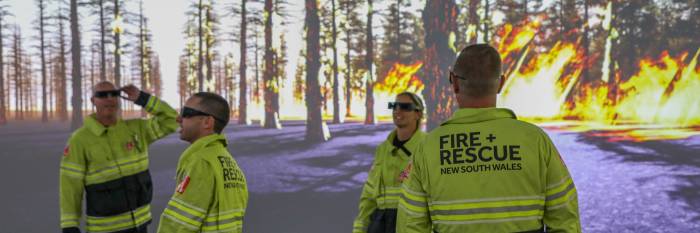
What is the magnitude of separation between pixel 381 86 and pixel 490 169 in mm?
7894

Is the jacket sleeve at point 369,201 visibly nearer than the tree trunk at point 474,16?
Yes

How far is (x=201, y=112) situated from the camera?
194 cm

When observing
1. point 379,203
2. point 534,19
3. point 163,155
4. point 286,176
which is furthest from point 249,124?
point 379,203

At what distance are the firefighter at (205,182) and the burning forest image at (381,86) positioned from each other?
4158 mm

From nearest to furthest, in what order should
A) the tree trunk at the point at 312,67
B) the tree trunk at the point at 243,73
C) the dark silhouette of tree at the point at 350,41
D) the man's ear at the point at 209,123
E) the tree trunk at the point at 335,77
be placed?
the man's ear at the point at 209,123, the tree trunk at the point at 312,67, the dark silhouette of tree at the point at 350,41, the tree trunk at the point at 335,77, the tree trunk at the point at 243,73

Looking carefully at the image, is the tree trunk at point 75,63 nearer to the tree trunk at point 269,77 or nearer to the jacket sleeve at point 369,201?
the tree trunk at point 269,77

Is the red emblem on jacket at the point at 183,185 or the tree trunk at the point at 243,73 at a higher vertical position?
the tree trunk at the point at 243,73

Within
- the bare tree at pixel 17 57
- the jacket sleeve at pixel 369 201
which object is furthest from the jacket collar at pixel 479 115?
the bare tree at pixel 17 57

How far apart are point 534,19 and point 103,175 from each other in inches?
257

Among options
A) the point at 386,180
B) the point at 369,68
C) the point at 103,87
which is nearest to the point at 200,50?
the point at 369,68

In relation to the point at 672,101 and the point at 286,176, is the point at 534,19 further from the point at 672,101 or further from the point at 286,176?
the point at 286,176

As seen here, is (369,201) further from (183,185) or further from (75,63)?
(75,63)

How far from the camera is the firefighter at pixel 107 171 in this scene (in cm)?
271

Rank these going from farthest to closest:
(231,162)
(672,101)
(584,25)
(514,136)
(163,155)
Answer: (163,155) → (584,25) → (672,101) → (231,162) → (514,136)
